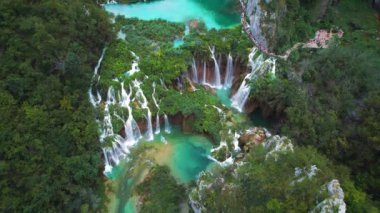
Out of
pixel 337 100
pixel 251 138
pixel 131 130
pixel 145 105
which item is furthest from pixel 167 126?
pixel 337 100

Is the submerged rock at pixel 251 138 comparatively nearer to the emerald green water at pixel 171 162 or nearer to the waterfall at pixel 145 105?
the emerald green water at pixel 171 162

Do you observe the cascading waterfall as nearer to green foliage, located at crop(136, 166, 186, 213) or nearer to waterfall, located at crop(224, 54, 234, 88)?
waterfall, located at crop(224, 54, 234, 88)

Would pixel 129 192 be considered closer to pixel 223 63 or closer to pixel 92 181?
pixel 92 181

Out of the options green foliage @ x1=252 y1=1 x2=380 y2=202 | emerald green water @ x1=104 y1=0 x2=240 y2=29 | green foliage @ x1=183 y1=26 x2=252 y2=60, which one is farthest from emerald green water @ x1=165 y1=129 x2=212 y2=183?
emerald green water @ x1=104 y1=0 x2=240 y2=29

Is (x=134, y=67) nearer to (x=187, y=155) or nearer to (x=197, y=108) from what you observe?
(x=197, y=108)

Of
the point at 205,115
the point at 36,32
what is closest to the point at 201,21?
the point at 205,115

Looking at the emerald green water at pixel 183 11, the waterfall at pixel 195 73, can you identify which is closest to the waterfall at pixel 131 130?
the waterfall at pixel 195 73
